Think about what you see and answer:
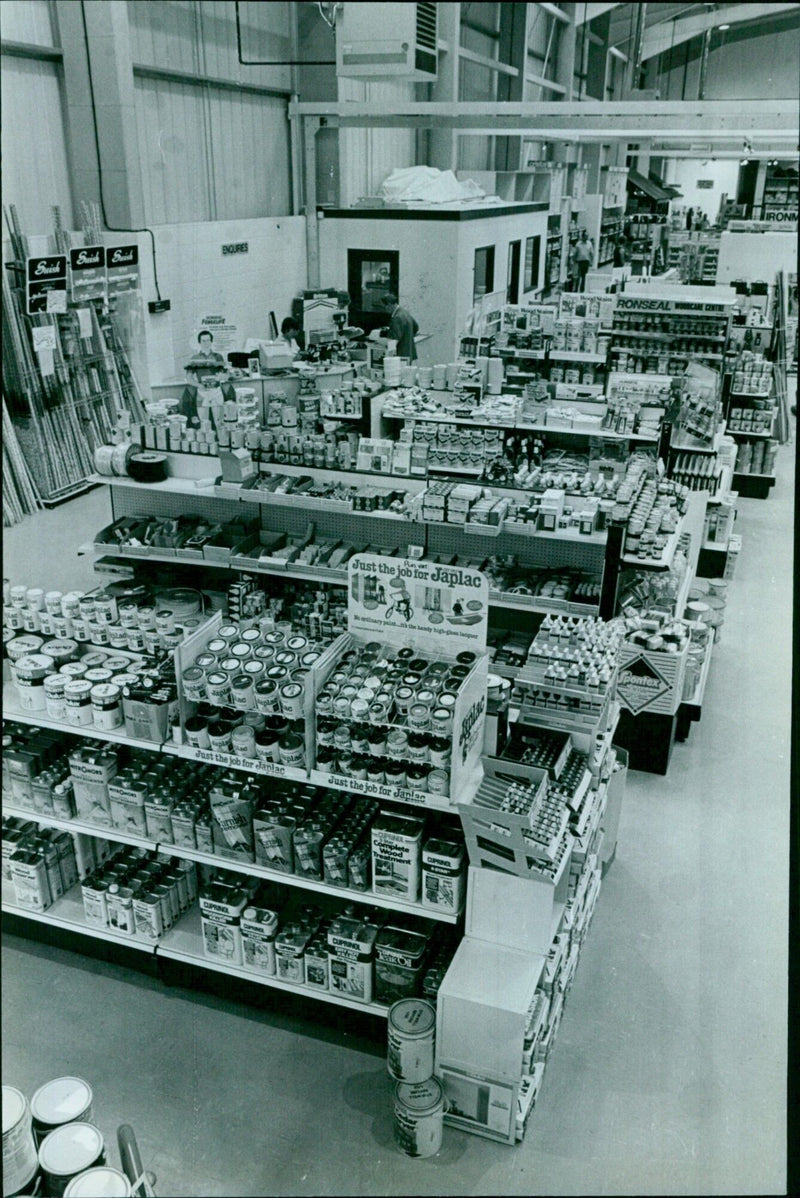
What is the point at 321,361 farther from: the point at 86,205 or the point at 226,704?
the point at 226,704

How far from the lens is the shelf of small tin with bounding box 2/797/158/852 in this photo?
388 cm

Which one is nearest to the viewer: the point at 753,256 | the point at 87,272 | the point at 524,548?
the point at 524,548

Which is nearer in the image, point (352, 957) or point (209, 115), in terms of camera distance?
point (352, 957)

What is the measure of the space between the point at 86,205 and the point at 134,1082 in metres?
8.84

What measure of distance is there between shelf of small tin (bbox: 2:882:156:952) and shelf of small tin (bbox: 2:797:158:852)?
0.33m

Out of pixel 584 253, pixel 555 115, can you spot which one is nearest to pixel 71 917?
pixel 555 115

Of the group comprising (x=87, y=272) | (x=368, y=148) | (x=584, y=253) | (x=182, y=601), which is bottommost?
(x=182, y=601)

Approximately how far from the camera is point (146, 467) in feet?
19.4

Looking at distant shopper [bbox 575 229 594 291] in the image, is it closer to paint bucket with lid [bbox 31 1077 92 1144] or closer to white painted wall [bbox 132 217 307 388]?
white painted wall [bbox 132 217 307 388]

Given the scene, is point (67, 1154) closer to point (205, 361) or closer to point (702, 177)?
point (205, 361)

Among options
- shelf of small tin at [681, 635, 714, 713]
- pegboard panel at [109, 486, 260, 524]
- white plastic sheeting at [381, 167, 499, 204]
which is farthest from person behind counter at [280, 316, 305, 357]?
shelf of small tin at [681, 635, 714, 713]

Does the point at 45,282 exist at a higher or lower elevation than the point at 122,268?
lower

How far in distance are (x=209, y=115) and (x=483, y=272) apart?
4.89 meters

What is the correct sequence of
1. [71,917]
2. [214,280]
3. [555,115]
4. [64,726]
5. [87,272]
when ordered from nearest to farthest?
1. [64,726]
2. [71,917]
3. [87,272]
4. [555,115]
5. [214,280]
